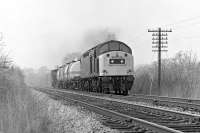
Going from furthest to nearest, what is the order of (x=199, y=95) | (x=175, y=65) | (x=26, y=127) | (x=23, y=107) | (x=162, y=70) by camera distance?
(x=162, y=70) < (x=175, y=65) < (x=199, y=95) < (x=23, y=107) < (x=26, y=127)

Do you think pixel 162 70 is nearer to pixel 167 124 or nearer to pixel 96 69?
pixel 96 69

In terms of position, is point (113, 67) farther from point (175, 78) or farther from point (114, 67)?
point (175, 78)

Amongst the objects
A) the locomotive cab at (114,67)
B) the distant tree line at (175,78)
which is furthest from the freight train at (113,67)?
the distant tree line at (175,78)

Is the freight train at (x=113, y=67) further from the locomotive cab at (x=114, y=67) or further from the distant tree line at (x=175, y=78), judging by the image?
the distant tree line at (x=175, y=78)

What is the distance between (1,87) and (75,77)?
20146mm

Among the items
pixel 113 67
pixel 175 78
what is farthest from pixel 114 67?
pixel 175 78

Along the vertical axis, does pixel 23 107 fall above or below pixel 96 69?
below

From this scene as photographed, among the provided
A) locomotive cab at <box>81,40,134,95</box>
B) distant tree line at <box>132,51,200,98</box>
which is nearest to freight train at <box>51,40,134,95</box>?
locomotive cab at <box>81,40,134,95</box>

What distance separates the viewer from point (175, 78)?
945 inches

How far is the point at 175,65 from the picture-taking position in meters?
25.1

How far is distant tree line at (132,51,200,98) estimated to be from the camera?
71.1ft

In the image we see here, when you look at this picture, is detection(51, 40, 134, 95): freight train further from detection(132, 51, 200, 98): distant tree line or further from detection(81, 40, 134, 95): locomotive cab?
detection(132, 51, 200, 98): distant tree line

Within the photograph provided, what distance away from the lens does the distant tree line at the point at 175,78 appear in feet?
71.1

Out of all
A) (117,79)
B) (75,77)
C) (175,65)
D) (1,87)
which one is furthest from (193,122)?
(75,77)
